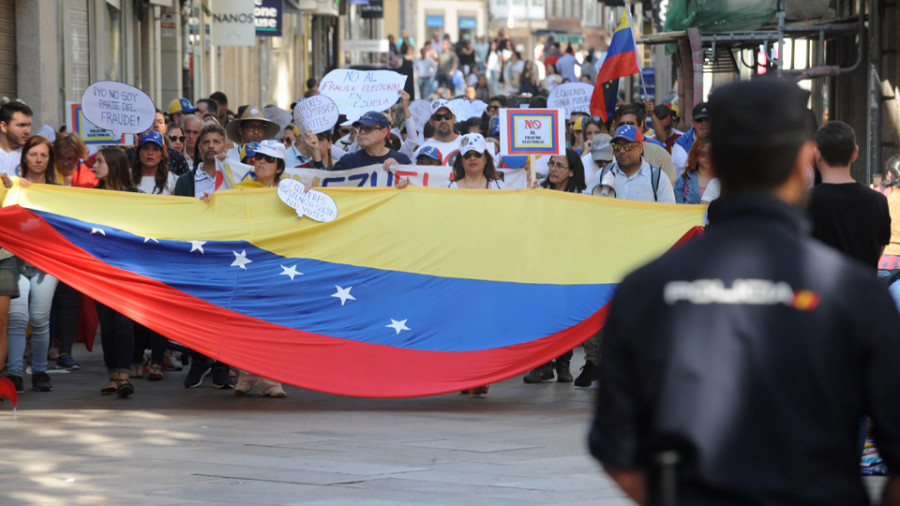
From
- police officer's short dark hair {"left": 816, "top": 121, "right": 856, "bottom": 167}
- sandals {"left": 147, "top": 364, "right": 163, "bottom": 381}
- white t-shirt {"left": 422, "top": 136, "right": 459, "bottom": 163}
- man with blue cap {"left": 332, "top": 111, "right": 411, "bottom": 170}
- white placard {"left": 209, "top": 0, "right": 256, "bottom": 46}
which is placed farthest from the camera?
white placard {"left": 209, "top": 0, "right": 256, "bottom": 46}

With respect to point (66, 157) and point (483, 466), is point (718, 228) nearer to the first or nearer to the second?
point (483, 466)

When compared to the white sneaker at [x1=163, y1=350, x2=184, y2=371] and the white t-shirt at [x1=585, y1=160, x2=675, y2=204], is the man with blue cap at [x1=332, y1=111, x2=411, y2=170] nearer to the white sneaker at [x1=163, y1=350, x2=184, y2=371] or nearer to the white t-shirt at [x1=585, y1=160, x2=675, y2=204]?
the white t-shirt at [x1=585, y1=160, x2=675, y2=204]

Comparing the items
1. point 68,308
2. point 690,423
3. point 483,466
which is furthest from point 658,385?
point 68,308

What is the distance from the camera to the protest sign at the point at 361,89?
14.8 metres

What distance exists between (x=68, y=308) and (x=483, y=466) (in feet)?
14.7

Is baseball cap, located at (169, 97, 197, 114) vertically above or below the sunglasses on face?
above

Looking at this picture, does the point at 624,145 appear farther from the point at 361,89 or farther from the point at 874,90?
the point at 874,90

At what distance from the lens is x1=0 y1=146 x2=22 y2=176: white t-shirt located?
1066cm

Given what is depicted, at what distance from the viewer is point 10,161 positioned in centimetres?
1079

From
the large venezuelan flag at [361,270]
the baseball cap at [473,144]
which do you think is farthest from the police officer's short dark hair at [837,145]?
the baseball cap at [473,144]

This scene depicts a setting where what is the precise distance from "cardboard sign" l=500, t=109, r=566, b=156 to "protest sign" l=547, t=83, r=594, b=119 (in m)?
5.72

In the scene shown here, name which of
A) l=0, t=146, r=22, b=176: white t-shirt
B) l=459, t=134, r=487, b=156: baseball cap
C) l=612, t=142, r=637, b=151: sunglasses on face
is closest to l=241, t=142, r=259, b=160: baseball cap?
l=459, t=134, r=487, b=156: baseball cap

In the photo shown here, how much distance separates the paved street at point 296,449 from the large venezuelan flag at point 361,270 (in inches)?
15.4

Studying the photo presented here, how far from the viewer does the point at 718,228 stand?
8.55ft
